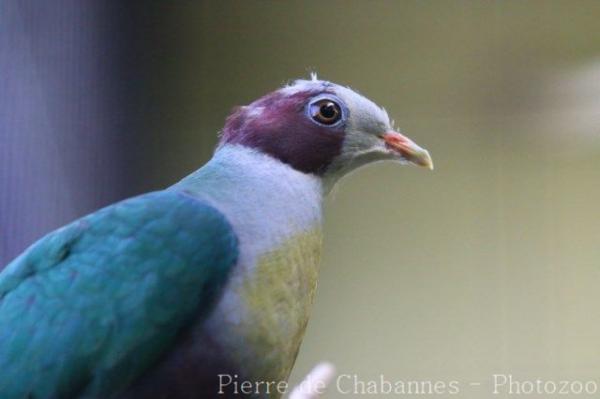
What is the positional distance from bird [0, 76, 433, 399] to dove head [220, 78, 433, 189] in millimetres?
43

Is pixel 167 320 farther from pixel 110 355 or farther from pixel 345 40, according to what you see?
pixel 345 40

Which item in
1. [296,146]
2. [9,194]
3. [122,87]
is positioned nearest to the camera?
[296,146]

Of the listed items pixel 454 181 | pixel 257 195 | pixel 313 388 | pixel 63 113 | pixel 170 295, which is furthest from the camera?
pixel 454 181

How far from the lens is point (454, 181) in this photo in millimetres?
2000

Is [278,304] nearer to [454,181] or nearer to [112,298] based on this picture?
[112,298]

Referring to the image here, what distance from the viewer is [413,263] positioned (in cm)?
200

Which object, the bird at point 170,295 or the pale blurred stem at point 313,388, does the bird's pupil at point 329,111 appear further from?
the pale blurred stem at point 313,388

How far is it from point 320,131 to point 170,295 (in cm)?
29

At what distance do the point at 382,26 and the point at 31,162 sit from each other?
1.12 metres

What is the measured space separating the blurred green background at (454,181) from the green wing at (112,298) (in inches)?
43.5

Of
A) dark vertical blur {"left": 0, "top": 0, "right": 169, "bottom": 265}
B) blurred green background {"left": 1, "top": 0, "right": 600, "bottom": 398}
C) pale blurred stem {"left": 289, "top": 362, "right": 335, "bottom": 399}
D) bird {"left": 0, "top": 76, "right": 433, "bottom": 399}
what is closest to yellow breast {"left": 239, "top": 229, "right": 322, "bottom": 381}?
bird {"left": 0, "top": 76, "right": 433, "bottom": 399}

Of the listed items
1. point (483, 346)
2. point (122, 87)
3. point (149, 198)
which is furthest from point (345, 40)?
point (149, 198)

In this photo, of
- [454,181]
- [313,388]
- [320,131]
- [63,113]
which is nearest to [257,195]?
[320,131]

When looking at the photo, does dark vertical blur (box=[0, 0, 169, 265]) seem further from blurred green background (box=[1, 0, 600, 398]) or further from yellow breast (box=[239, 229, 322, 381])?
yellow breast (box=[239, 229, 322, 381])
